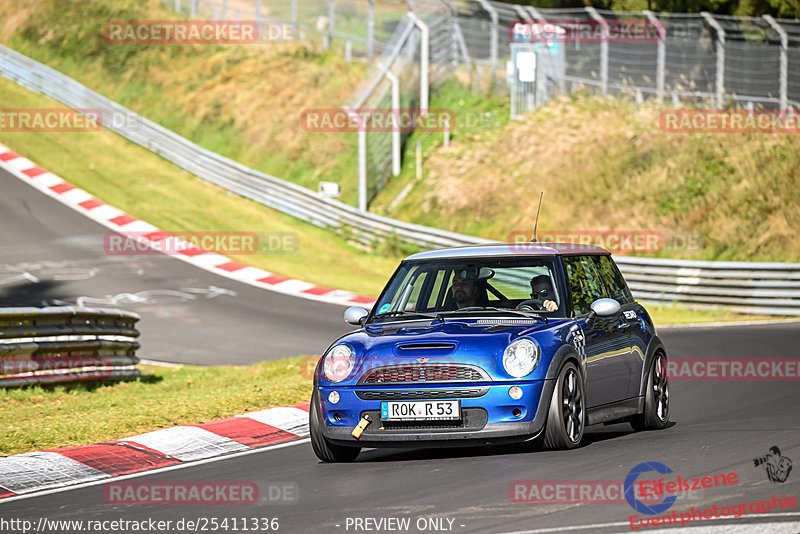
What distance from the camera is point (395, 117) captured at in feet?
110

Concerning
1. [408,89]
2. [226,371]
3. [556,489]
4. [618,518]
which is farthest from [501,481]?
[408,89]

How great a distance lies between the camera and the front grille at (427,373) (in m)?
8.28

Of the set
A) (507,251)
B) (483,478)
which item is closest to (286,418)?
(507,251)

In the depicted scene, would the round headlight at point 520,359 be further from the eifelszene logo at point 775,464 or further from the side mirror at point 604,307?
the eifelszene logo at point 775,464

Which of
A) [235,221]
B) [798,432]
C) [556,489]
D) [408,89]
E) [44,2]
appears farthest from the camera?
[44,2]

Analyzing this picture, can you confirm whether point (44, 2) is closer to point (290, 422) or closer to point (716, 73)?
point (716, 73)

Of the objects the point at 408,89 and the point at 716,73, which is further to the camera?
the point at 408,89

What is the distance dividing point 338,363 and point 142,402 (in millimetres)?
5117

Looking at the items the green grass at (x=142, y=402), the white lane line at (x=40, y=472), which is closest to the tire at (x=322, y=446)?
the white lane line at (x=40, y=472)

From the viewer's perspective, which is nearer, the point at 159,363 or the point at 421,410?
the point at 421,410

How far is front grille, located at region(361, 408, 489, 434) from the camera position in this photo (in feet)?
27.1

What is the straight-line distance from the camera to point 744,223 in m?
27.1

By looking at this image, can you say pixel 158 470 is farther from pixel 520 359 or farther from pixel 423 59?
pixel 423 59

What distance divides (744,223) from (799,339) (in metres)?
9.64
